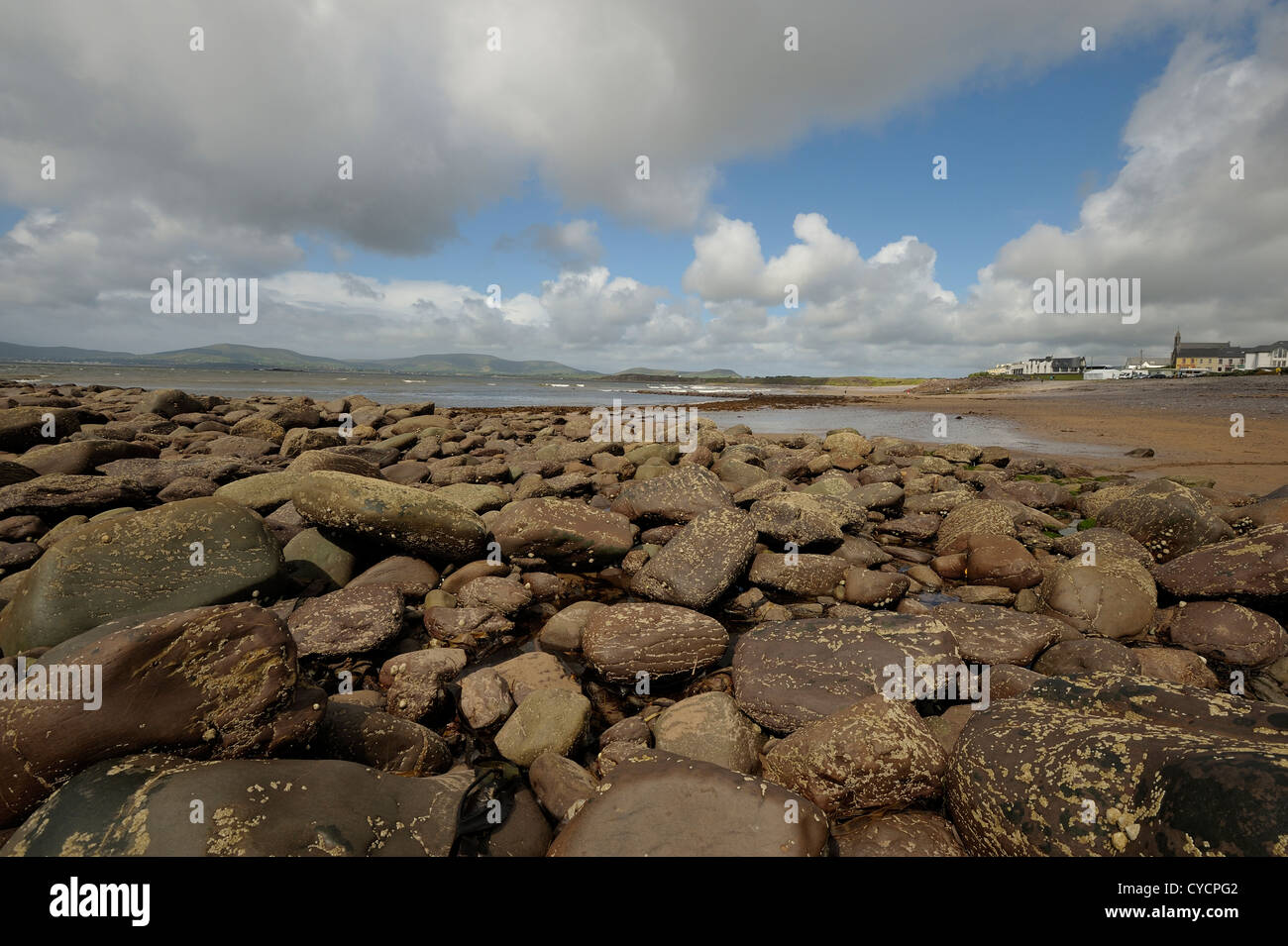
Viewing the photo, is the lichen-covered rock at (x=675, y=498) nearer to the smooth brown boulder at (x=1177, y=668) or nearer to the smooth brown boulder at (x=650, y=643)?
the smooth brown boulder at (x=650, y=643)

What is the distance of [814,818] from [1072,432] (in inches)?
1028

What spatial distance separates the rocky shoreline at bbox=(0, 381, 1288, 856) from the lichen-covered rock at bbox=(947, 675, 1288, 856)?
0.01 meters

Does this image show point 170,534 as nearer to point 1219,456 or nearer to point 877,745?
point 877,745

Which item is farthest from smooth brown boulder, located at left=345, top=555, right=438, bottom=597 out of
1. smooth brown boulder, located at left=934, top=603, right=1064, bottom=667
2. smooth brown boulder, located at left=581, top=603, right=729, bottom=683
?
smooth brown boulder, located at left=934, top=603, right=1064, bottom=667

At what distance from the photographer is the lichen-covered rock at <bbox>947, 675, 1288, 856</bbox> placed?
2.07 m

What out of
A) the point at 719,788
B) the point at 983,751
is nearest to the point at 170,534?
the point at 719,788

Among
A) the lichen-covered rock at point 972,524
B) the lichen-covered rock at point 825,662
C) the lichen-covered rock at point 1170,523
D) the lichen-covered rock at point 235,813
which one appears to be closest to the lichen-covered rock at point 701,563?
the lichen-covered rock at point 825,662

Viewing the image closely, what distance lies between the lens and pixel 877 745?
10.2ft

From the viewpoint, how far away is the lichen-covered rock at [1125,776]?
6.81ft

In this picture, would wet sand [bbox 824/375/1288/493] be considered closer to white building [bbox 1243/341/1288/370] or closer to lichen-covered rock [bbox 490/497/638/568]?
lichen-covered rock [bbox 490/497/638/568]

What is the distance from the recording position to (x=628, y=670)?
15.8 ft

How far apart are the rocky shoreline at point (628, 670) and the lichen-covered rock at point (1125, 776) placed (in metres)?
0.01

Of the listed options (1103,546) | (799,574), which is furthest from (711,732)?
(1103,546)

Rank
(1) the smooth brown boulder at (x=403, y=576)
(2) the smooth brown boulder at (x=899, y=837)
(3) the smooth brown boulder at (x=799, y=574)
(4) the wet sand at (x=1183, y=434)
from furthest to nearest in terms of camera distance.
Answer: (4) the wet sand at (x=1183, y=434) → (3) the smooth brown boulder at (x=799, y=574) → (1) the smooth brown boulder at (x=403, y=576) → (2) the smooth brown boulder at (x=899, y=837)
